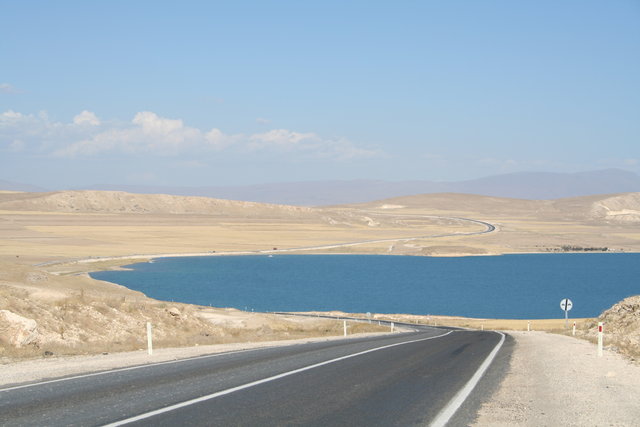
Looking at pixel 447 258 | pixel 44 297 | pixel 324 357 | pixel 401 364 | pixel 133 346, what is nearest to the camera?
pixel 401 364

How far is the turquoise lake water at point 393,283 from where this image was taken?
239 feet

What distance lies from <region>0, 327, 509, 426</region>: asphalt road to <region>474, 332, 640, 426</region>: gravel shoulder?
401 mm

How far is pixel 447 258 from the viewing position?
12962 centimetres

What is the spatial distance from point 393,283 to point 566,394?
267ft

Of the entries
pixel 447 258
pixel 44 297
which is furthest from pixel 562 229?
pixel 44 297

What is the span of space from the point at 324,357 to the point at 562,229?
183931 mm

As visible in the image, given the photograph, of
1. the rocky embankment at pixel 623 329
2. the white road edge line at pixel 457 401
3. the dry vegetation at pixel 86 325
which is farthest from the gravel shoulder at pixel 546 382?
the dry vegetation at pixel 86 325

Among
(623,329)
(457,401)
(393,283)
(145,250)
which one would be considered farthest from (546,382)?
(145,250)

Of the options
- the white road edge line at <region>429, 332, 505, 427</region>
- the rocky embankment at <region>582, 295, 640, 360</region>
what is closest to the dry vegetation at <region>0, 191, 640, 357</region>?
the white road edge line at <region>429, 332, 505, 427</region>

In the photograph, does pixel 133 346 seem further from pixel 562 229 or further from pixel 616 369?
pixel 562 229

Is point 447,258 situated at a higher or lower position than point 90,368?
lower

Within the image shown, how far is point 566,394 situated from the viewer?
10.6 m

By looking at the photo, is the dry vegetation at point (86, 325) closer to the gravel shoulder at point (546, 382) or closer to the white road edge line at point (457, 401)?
the gravel shoulder at point (546, 382)

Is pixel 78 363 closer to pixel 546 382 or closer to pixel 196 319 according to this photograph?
pixel 546 382
